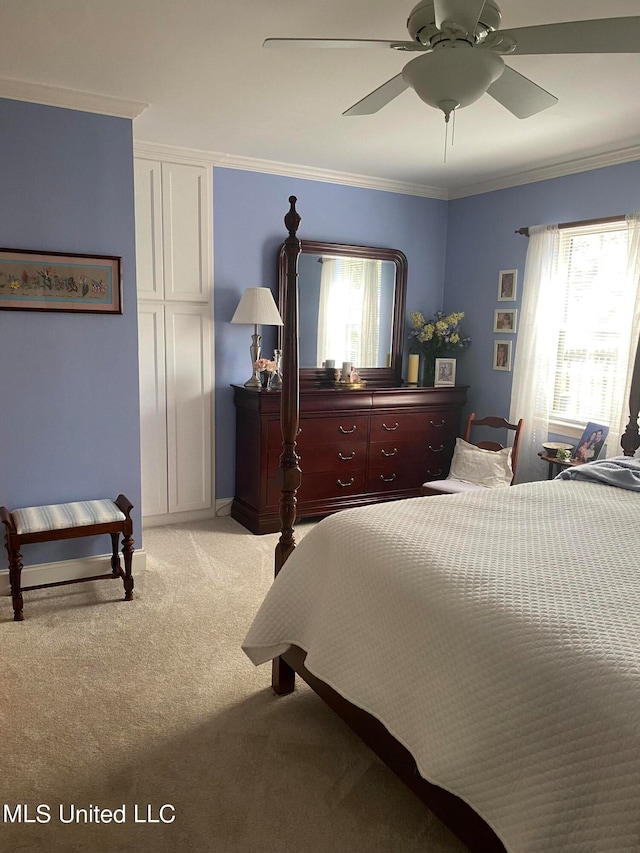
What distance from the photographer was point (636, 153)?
3703 mm

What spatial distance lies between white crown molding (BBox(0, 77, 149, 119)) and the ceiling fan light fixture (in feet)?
6.06

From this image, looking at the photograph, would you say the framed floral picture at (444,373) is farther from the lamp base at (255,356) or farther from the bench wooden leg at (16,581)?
the bench wooden leg at (16,581)

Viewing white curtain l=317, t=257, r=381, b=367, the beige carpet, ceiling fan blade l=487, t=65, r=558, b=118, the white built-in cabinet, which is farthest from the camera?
white curtain l=317, t=257, r=381, b=367

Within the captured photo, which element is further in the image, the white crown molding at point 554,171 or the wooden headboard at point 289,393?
the white crown molding at point 554,171

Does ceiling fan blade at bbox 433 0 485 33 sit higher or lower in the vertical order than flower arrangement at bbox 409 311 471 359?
higher

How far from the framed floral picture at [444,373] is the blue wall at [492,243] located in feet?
0.67

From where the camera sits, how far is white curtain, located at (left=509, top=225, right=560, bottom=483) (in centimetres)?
427

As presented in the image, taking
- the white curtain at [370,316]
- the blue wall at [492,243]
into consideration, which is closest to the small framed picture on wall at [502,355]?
the blue wall at [492,243]

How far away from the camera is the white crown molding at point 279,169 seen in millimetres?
3983

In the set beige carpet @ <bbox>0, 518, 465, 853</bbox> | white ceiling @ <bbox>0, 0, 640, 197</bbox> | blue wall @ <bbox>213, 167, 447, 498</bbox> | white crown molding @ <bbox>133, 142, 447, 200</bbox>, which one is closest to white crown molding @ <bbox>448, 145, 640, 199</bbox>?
white ceiling @ <bbox>0, 0, 640, 197</bbox>

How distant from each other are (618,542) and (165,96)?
2825 mm

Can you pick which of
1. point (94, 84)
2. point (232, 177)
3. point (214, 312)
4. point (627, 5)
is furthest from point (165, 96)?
point (627, 5)

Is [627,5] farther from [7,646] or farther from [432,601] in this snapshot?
[7,646]

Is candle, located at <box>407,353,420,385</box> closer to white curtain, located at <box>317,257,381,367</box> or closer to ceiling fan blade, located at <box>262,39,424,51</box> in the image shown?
white curtain, located at <box>317,257,381,367</box>
